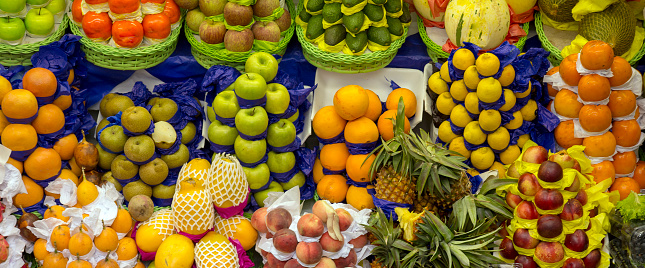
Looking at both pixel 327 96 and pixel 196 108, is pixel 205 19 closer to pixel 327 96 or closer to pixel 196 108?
pixel 196 108

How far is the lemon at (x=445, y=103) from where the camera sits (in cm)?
334

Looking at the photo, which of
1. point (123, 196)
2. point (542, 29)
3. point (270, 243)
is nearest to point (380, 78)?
point (542, 29)

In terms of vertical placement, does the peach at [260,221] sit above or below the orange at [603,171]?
below

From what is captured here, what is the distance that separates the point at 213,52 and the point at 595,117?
2.27 metres

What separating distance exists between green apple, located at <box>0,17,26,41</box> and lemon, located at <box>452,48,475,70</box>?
2.61 m

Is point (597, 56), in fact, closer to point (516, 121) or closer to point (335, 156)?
point (516, 121)

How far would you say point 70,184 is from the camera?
3.22m

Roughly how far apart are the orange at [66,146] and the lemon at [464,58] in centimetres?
229

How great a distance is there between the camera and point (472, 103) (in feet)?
10.4

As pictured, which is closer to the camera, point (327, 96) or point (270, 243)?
point (270, 243)

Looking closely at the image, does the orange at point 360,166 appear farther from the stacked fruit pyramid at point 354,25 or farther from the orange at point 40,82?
the orange at point 40,82

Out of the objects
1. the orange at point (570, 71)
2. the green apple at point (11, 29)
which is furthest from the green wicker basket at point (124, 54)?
the orange at point (570, 71)

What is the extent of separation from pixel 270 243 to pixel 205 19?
1.51 m

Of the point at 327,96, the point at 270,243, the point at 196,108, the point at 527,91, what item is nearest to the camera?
the point at 270,243
